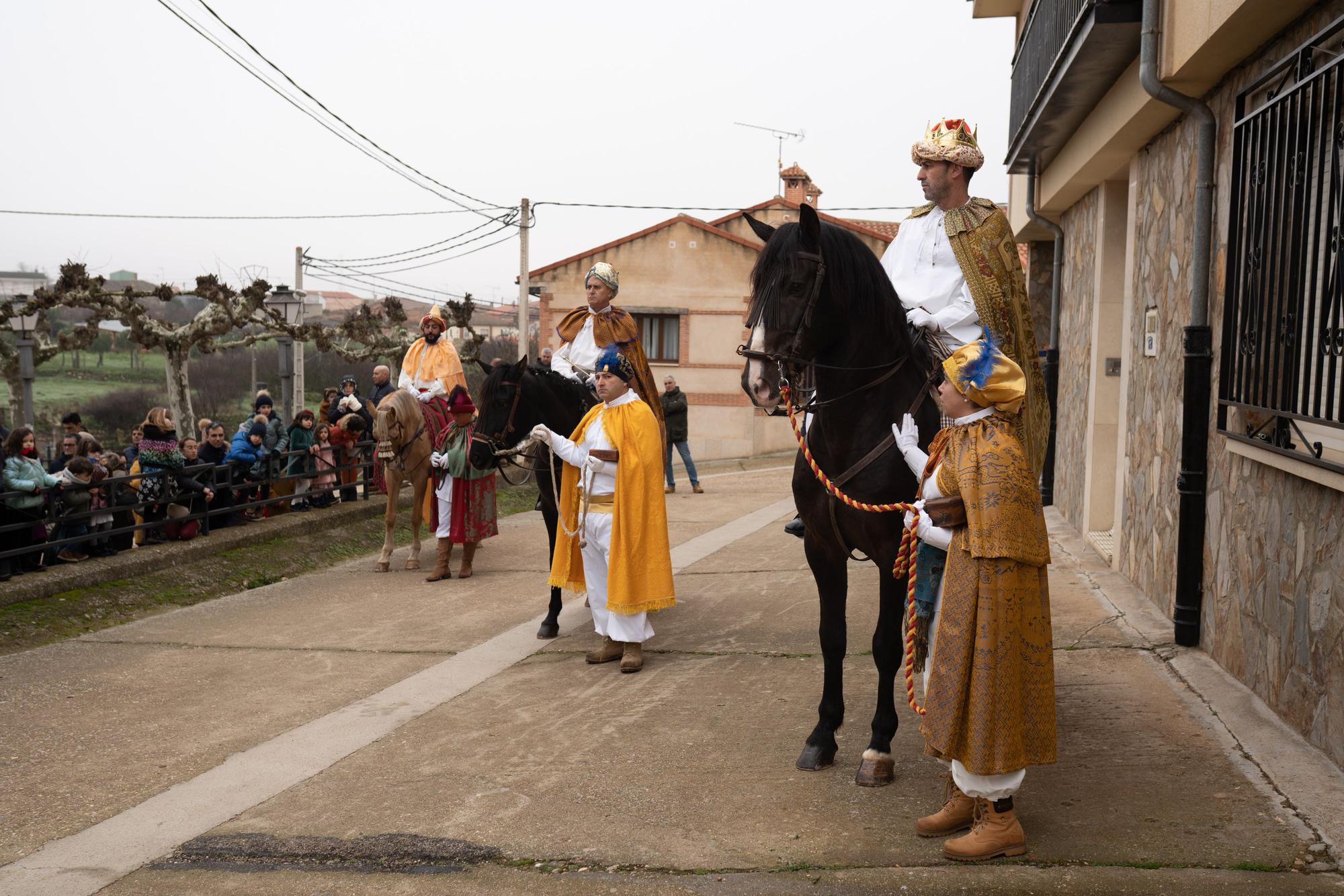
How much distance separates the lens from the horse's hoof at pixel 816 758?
4543mm

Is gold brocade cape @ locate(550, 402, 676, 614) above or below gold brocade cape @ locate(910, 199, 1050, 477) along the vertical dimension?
below

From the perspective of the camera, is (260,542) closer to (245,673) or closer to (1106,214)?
(245,673)

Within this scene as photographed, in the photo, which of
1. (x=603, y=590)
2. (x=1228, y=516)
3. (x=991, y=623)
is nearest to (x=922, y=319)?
(x=991, y=623)

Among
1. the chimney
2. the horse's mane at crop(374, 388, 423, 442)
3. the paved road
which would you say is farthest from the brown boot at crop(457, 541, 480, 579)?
the chimney

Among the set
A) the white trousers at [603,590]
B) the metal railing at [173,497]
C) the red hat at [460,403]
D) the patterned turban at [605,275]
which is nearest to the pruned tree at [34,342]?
the metal railing at [173,497]

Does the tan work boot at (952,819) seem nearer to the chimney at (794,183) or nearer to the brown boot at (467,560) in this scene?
the brown boot at (467,560)

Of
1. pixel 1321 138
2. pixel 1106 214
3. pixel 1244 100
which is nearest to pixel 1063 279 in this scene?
pixel 1106 214

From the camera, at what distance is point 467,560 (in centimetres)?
989

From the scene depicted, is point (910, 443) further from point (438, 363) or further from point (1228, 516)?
point (438, 363)

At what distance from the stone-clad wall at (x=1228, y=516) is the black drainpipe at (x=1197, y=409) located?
49mm

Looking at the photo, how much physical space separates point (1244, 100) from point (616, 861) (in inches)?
185

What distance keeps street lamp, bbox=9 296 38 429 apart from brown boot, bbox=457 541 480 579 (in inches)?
251

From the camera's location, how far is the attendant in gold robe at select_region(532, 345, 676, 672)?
646 cm

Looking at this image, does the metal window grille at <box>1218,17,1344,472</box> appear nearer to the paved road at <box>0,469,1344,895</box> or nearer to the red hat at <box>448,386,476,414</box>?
the paved road at <box>0,469,1344,895</box>
